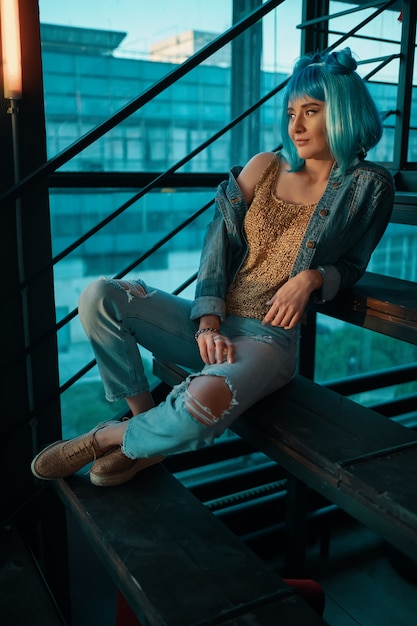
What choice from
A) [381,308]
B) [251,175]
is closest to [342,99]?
[251,175]

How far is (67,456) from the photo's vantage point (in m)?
1.70

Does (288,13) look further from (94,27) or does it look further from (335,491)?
(335,491)

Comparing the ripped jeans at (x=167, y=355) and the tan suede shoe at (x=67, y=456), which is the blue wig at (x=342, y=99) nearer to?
the ripped jeans at (x=167, y=355)

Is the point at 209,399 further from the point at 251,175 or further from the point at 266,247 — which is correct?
the point at 251,175

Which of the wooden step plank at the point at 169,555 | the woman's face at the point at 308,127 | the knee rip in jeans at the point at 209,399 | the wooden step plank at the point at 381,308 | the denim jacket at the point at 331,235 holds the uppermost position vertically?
the woman's face at the point at 308,127

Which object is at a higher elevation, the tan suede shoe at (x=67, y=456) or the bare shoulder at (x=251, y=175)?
the bare shoulder at (x=251, y=175)

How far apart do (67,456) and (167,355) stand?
1.28ft

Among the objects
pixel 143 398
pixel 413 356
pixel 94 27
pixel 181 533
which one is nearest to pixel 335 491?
pixel 181 533

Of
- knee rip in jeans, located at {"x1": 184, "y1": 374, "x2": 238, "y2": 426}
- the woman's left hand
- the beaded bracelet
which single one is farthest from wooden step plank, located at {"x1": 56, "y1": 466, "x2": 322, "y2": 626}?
the woman's left hand

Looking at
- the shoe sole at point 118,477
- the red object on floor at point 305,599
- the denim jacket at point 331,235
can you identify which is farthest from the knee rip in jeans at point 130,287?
the red object on floor at point 305,599

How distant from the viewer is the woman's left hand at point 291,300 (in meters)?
1.63

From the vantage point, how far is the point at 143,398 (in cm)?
174

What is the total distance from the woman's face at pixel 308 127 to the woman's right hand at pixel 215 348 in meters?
0.57

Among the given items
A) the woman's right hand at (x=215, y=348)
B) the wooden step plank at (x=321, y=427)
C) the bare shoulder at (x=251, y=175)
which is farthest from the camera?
the bare shoulder at (x=251, y=175)
